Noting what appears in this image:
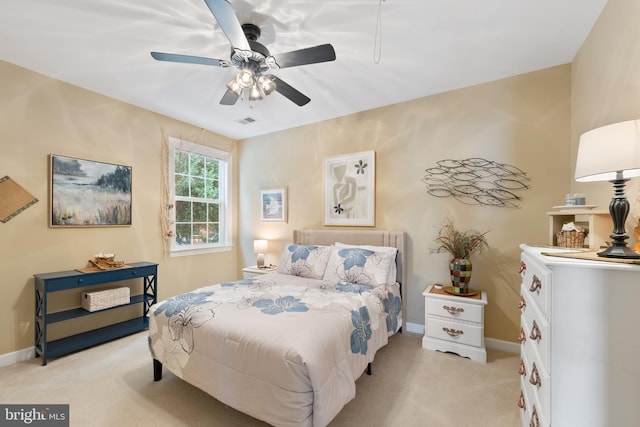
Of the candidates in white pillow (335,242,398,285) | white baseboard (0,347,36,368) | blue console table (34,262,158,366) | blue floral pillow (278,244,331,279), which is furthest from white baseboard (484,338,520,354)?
white baseboard (0,347,36,368)

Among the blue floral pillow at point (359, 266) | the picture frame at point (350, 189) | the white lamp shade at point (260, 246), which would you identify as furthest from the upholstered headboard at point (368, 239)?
the white lamp shade at point (260, 246)

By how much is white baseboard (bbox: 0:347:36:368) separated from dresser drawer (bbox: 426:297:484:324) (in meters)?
3.83

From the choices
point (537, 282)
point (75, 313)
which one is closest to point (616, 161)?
point (537, 282)

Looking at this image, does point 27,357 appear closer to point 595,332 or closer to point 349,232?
point 349,232

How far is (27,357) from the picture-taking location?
250 cm

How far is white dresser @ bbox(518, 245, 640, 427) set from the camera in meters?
0.90

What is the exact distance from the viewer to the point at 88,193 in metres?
2.92

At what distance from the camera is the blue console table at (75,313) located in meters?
2.42

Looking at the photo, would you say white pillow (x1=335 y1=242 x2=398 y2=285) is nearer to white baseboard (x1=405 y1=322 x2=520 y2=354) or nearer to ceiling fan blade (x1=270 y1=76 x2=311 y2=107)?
white baseboard (x1=405 y1=322 x2=520 y2=354)

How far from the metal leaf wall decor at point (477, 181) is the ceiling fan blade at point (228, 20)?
2282 millimetres

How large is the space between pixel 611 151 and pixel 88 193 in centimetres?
413

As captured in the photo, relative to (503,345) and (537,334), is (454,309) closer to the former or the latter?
(503,345)

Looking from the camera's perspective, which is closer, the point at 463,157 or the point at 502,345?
the point at 502,345

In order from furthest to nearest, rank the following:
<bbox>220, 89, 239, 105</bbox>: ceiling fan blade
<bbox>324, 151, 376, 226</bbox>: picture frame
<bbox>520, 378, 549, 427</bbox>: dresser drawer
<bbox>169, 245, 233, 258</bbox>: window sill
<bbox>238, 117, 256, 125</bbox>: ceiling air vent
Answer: <bbox>169, 245, 233, 258</bbox>: window sill, <bbox>238, 117, 256, 125</bbox>: ceiling air vent, <bbox>324, 151, 376, 226</bbox>: picture frame, <bbox>220, 89, 239, 105</bbox>: ceiling fan blade, <bbox>520, 378, 549, 427</bbox>: dresser drawer
